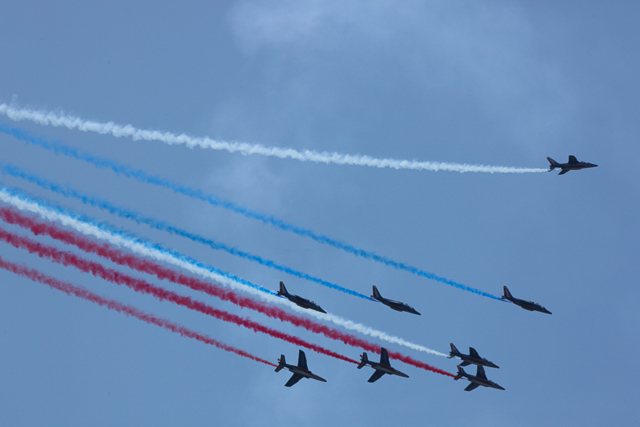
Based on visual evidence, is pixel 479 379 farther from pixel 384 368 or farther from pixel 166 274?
pixel 166 274

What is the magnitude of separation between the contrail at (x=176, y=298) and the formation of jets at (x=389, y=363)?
131 cm

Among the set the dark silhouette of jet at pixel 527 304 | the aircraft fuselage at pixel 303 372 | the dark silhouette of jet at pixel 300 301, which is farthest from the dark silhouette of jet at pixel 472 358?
the dark silhouette of jet at pixel 300 301

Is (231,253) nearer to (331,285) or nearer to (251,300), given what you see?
(251,300)

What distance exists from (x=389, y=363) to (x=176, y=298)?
62.8ft

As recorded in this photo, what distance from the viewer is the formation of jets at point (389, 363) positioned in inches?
2226

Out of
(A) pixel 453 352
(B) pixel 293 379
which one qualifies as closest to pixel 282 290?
(B) pixel 293 379

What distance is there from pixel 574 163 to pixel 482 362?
16885mm

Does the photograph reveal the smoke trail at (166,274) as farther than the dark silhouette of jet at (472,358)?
No

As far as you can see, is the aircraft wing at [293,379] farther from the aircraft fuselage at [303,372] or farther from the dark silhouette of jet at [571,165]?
the dark silhouette of jet at [571,165]

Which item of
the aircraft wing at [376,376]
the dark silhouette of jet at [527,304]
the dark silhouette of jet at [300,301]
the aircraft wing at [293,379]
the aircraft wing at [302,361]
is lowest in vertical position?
the aircraft wing at [293,379]

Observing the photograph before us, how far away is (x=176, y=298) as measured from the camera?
4803cm

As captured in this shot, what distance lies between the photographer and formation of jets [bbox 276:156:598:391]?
5653 cm

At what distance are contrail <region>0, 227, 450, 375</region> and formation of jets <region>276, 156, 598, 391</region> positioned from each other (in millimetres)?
1305

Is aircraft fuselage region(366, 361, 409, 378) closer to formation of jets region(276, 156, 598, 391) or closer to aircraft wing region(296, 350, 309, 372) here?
formation of jets region(276, 156, 598, 391)
